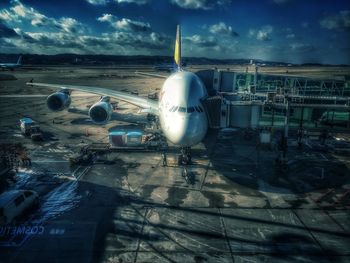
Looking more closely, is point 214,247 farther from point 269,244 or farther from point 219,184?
point 219,184

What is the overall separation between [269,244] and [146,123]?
1009 inches

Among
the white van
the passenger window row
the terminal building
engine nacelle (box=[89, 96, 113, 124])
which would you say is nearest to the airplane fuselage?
the passenger window row

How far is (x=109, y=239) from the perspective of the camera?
13.5 m

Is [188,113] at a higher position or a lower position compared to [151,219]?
higher

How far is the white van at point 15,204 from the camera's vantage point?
46.9ft

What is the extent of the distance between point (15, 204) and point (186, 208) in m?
8.89

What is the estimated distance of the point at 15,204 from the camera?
A: 1501 cm

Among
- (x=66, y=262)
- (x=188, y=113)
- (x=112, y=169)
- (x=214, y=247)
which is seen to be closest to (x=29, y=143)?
(x=112, y=169)

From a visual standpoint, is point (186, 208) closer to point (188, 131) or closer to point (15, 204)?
point (188, 131)

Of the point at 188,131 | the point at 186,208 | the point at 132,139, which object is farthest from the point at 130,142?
the point at 186,208

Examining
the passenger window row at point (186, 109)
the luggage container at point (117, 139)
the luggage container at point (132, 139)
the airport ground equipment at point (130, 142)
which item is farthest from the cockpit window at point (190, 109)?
the luggage container at point (117, 139)

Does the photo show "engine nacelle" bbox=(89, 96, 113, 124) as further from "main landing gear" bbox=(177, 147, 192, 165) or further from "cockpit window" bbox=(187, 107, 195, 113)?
"cockpit window" bbox=(187, 107, 195, 113)

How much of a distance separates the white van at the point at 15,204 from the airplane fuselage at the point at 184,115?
9211 millimetres

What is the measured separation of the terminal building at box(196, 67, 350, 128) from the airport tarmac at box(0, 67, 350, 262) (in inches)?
139
